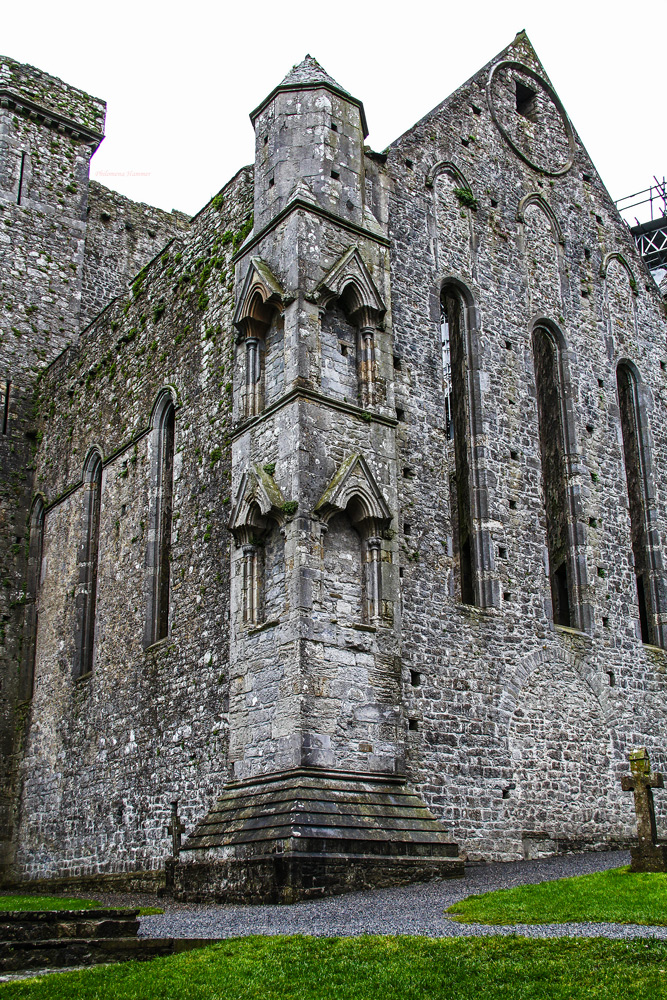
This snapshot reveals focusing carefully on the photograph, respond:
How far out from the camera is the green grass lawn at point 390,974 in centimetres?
555

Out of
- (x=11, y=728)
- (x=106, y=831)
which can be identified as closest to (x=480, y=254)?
(x=106, y=831)

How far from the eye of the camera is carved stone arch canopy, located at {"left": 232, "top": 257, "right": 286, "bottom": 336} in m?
13.6

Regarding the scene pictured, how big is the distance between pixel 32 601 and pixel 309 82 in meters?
11.7

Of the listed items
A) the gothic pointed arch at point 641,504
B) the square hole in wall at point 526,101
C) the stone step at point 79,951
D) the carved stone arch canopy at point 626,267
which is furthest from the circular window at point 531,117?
the stone step at point 79,951

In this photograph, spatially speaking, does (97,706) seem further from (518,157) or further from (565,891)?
(518,157)

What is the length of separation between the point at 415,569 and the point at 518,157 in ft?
28.7

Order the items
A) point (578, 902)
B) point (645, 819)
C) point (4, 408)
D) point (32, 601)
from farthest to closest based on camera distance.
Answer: point (4, 408)
point (32, 601)
point (645, 819)
point (578, 902)

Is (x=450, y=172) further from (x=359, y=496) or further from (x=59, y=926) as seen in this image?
(x=59, y=926)

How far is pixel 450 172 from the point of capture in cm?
1705

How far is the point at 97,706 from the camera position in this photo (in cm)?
1725

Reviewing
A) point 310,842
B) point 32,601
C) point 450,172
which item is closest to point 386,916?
point 310,842

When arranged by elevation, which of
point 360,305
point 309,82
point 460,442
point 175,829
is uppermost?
point 309,82

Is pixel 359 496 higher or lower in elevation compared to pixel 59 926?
higher

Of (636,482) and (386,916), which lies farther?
(636,482)
